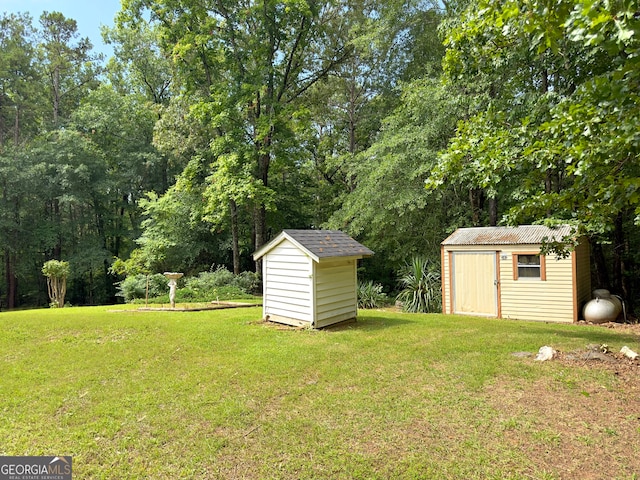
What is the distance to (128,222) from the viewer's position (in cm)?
2292

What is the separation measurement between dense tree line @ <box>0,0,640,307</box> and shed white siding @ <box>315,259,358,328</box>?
304cm

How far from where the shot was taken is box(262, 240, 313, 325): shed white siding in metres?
7.35

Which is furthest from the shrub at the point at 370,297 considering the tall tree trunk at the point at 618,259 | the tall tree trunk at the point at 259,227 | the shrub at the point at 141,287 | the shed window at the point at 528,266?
the shrub at the point at 141,287

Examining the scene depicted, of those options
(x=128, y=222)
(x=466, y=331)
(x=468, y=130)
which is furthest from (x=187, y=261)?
(x=468, y=130)

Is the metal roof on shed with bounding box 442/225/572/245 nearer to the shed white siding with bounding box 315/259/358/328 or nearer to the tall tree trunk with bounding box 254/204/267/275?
the shed white siding with bounding box 315/259/358/328

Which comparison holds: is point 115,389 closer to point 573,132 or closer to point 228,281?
point 573,132

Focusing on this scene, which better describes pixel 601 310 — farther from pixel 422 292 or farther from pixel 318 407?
pixel 318 407

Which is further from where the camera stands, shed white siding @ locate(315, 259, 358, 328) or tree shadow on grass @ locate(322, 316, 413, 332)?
tree shadow on grass @ locate(322, 316, 413, 332)

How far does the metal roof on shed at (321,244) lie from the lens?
718 centimetres

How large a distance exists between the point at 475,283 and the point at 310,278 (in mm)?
5495

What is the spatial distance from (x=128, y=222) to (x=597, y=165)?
24.1m

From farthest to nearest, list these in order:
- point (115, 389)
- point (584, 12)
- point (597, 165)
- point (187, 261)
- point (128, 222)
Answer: point (128, 222), point (187, 261), point (115, 389), point (597, 165), point (584, 12)

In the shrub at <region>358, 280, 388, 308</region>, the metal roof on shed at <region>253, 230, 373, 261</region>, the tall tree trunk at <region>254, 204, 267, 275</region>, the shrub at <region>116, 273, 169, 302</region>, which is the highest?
the tall tree trunk at <region>254, 204, 267, 275</region>

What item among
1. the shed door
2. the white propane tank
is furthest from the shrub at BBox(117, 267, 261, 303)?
the white propane tank
